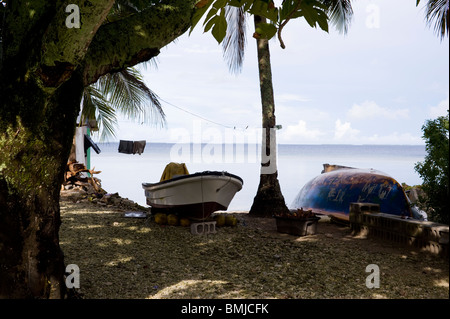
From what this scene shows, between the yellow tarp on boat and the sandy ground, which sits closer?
the sandy ground

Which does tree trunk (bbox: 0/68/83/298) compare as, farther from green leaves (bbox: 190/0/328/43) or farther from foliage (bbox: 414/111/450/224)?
foliage (bbox: 414/111/450/224)

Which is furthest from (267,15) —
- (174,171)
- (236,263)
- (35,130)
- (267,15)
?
(174,171)

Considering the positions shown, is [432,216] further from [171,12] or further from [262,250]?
[171,12]

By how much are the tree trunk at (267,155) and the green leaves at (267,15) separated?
7047 millimetres

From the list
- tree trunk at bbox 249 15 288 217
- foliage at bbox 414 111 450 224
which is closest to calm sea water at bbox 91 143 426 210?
tree trunk at bbox 249 15 288 217

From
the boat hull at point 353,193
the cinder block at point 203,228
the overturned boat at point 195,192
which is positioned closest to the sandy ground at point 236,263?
the cinder block at point 203,228

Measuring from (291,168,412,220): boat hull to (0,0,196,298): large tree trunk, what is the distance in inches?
254

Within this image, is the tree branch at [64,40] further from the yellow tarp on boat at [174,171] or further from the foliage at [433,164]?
the yellow tarp on boat at [174,171]

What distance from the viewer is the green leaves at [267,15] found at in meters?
2.62

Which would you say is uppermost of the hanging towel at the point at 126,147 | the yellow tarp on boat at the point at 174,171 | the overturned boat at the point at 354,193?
the hanging towel at the point at 126,147

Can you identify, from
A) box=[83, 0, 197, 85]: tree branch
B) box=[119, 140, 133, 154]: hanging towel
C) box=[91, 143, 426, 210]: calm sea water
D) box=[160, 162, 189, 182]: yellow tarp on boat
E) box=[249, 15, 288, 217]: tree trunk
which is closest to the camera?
box=[83, 0, 197, 85]: tree branch

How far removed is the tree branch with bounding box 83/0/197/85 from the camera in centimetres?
420

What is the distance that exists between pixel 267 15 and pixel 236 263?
369cm

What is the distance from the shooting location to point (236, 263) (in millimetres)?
5547
